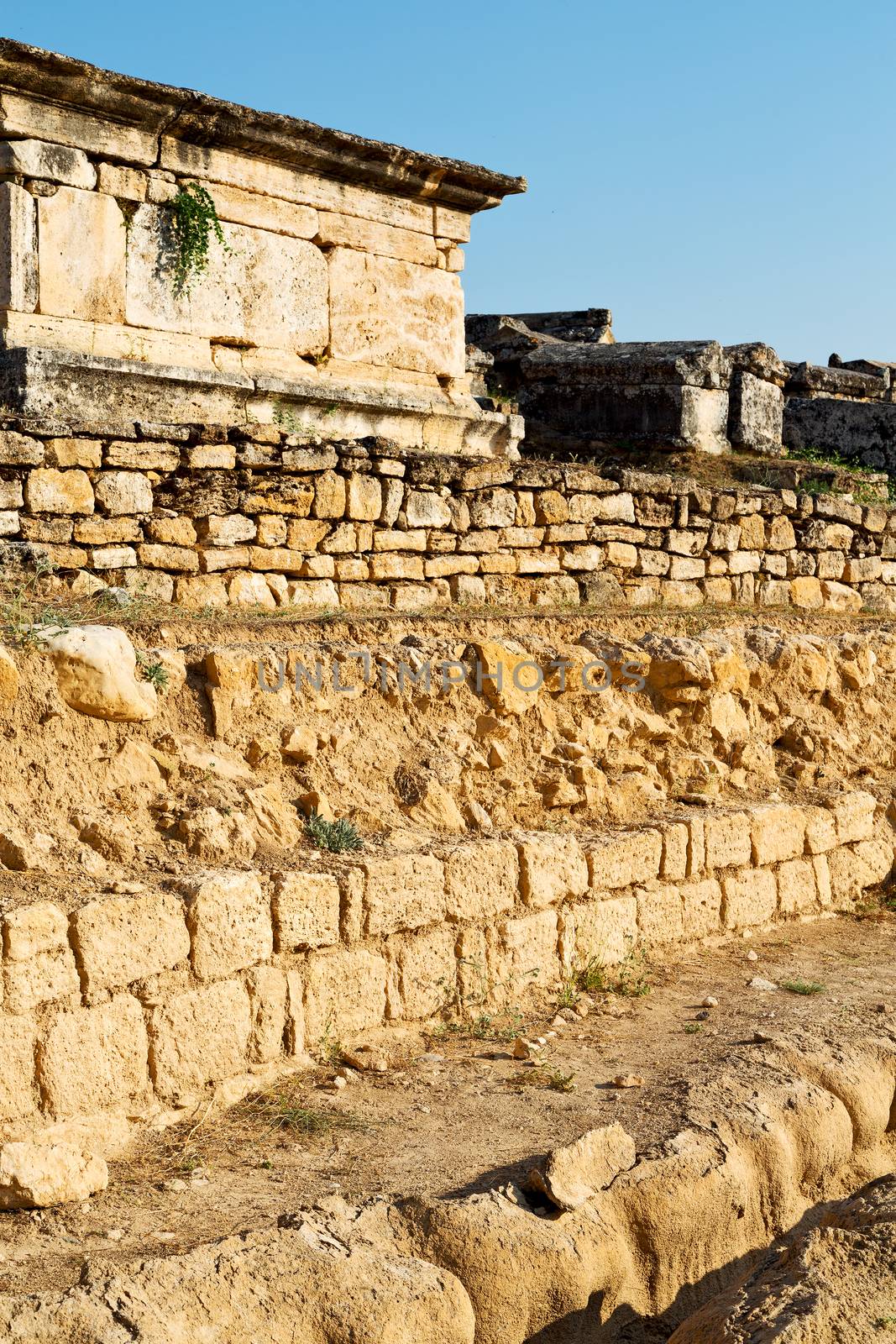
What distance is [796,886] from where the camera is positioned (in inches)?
281

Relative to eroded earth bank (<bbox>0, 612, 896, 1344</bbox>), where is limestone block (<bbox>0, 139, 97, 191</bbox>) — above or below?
above

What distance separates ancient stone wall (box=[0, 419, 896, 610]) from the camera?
6969mm

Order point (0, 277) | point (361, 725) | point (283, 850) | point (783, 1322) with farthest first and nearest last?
point (0, 277) < point (361, 725) < point (283, 850) < point (783, 1322)

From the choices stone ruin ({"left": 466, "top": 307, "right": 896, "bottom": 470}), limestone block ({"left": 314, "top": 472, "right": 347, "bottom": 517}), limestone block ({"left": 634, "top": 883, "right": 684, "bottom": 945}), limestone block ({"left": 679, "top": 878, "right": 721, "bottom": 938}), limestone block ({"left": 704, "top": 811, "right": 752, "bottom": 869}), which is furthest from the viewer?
stone ruin ({"left": 466, "top": 307, "right": 896, "bottom": 470})

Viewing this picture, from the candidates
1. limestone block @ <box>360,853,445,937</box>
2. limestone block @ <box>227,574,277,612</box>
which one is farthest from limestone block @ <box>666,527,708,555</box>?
limestone block @ <box>360,853,445,937</box>

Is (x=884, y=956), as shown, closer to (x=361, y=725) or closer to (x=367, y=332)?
(x=361, y=725)

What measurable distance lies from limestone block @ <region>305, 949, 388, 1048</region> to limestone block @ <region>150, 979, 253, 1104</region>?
0.95 feet

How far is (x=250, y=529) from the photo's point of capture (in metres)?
7.52

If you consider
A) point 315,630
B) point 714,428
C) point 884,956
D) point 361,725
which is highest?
point 714,428

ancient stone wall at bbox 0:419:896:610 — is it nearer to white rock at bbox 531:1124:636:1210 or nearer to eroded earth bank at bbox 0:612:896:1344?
eroded earth bank at bbox 0:612:896:1344

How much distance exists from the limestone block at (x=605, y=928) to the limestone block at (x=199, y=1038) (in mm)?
1682

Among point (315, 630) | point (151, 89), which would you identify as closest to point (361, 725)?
point (315, 630)

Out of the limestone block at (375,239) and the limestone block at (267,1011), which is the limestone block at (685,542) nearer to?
the limestone block at (375,239)

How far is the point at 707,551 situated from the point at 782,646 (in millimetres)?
1642
